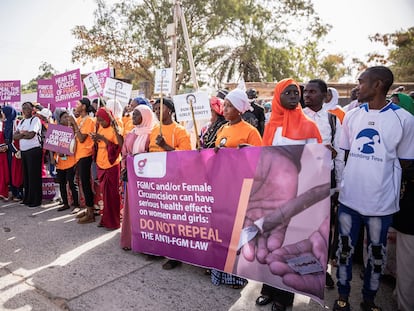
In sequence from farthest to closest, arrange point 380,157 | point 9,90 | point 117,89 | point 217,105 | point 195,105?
point 9,90 < point 117,89 < point 217,105 < point 195,105 < point 380,157

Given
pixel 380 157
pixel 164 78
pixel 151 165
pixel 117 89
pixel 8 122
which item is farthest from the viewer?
pixel 8 122

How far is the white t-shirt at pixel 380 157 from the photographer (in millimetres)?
2525

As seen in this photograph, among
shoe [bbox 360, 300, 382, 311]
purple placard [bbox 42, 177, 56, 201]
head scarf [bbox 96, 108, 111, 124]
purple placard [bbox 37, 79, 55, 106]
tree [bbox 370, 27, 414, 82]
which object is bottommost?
shoe [bbox 360, 300, 382, 311]

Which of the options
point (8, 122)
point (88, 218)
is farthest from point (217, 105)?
point (8, 122)

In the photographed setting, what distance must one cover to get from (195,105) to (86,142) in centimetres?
247

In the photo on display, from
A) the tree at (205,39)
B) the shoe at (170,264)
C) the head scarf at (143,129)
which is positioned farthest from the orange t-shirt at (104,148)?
the tree at (205,39)

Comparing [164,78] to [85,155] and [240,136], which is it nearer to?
[240,136]

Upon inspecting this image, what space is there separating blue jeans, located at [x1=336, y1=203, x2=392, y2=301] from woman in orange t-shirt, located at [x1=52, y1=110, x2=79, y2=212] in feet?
15.8

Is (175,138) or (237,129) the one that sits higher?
(237,129)

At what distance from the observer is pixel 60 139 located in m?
5.94

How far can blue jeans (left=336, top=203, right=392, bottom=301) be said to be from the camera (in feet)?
8.69

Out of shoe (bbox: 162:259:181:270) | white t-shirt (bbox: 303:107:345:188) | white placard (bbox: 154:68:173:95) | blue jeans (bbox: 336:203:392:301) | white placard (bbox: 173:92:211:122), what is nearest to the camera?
blue jeans (bbox: 336:203:392:301)

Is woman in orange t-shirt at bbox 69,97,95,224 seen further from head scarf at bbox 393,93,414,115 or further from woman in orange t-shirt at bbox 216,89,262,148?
head scarf at bbox 393,93,414,115

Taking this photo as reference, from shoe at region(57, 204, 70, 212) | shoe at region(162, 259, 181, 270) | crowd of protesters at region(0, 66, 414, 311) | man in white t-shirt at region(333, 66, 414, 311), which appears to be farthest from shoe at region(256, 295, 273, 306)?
→ shoe at region(57, 204, 70, 212)
